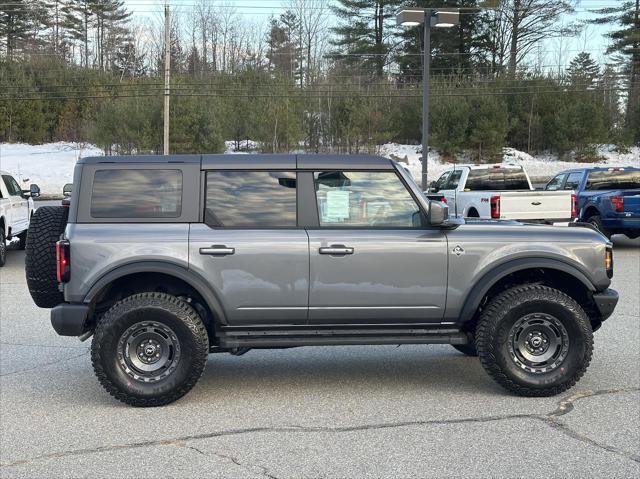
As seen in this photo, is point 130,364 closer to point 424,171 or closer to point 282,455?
point 282,455

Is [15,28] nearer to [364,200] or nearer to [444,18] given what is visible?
[444,18]

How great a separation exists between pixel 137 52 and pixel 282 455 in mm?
65461

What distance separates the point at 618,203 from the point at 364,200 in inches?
448

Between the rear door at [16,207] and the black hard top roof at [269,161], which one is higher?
the black hard top roof at [269,161]

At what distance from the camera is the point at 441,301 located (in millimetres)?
5793

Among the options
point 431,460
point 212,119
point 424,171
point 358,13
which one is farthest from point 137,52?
point 431,460

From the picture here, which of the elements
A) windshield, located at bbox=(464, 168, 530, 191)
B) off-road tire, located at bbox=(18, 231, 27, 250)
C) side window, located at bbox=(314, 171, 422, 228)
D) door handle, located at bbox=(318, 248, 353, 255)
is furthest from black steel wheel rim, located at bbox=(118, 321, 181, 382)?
windshield, located at bbox=(464, 168, 530, 191)

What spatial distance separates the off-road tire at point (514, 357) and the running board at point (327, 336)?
29 centimetres

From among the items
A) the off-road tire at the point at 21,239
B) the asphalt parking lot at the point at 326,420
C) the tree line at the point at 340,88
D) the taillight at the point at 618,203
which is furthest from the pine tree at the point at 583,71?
the asphalt parking lot at the point at 326,420

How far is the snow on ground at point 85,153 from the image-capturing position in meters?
42.0

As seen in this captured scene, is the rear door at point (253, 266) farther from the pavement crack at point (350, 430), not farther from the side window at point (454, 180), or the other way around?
the side window at point (454, 180)

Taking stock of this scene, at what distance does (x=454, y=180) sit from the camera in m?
18.5

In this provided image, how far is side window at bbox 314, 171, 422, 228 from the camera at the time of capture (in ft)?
19.5

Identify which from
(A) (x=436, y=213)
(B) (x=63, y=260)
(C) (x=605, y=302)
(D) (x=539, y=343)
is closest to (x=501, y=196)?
(C) (x=605, y=302)
